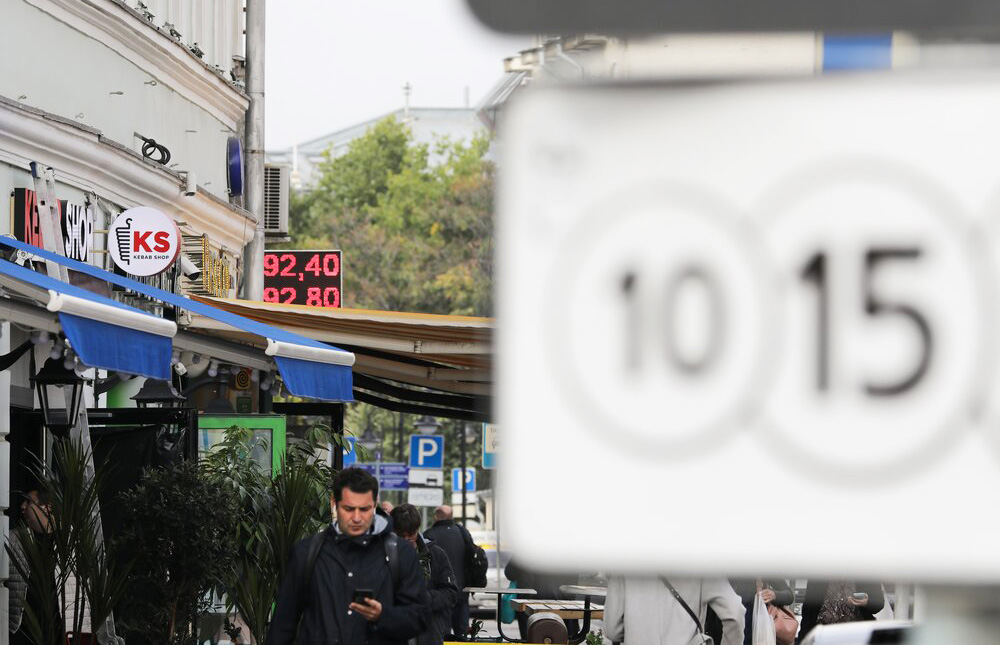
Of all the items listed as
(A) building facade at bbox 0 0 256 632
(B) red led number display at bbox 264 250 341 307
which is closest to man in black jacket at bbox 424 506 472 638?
(A) building facade at bbox 0 0 256 632

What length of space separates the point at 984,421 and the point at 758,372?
6.7 inches

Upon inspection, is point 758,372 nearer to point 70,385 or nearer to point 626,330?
point 626,330

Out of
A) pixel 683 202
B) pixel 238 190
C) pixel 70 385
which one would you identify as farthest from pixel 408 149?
pixel 683 202

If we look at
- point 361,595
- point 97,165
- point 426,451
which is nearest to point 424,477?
point 426,451

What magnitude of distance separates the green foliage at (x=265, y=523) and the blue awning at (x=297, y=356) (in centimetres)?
80

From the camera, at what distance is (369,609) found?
717 centimetres

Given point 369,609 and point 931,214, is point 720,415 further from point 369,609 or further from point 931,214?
point 369,609

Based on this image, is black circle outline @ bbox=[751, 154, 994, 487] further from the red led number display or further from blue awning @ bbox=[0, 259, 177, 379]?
the red led number display

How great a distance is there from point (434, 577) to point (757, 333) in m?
10.8

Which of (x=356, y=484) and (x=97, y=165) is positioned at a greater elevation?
(x=97, y=165)

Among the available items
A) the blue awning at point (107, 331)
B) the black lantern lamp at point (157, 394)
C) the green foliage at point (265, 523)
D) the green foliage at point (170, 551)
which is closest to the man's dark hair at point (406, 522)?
the green foliage at point (265, 523)

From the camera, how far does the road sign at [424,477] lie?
30078 mm

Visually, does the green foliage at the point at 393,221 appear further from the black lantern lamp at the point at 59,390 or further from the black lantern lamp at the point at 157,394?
the black lantern lamp at the point at 59,390

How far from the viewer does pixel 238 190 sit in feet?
70.8
